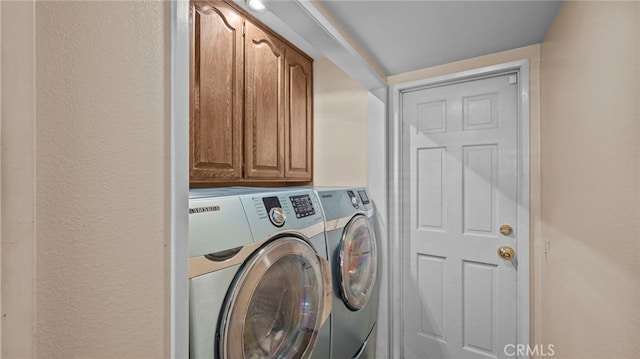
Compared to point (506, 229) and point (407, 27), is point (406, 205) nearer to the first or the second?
point (506, 229)

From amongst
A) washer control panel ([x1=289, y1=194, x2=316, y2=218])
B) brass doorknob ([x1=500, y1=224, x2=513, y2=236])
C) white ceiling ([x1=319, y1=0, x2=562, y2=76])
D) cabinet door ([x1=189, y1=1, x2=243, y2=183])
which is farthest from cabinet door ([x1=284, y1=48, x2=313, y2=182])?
brass doorknob ([x1=500, y1=224, x2=513, y2=236])

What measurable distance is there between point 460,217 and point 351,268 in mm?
843

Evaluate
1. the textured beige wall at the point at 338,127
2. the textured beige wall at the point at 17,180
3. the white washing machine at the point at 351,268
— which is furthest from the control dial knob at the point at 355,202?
the textured beige wall at the point at 17,180

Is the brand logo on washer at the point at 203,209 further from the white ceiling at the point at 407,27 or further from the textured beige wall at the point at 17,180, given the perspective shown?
the white ceiling at the point at 407,27

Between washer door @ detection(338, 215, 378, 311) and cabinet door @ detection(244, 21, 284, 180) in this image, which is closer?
washer door @ detection(338, 215, 378, 311)

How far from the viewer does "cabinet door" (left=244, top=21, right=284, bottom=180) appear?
1.63 m

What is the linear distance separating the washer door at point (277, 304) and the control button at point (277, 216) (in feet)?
0.20

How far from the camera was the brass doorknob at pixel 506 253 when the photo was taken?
1678 millimetres

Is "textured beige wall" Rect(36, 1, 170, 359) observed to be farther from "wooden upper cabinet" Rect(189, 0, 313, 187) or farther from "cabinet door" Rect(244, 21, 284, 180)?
"cabinet door" Rect(244, 21, 284, 180)

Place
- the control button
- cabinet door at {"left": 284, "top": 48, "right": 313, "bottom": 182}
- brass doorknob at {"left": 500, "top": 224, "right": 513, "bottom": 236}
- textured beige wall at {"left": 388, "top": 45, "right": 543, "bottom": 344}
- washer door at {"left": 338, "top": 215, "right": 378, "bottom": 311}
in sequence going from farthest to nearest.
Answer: cabinet door at {"left": 284, "top": 48, "right": 313, "bottom": 182}
brass doorknob at {"left": 500, "top": 224, "right": 513, "bottom": 236}
textured beige wall at {"left": 388, "top": 45, "right": 543, "bottom": 344}
washer door at {"left": 338, "top": 215, "right": 378, "bottom": 311}
the control button

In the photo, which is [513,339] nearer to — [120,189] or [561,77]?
[561,77]

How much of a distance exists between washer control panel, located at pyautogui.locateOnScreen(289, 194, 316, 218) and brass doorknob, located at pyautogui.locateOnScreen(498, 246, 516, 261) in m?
1.26

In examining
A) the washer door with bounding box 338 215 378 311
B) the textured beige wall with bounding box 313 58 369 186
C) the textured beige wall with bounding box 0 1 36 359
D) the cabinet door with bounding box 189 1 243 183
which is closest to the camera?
the textured beige wall with bounding box 0 1 36 359

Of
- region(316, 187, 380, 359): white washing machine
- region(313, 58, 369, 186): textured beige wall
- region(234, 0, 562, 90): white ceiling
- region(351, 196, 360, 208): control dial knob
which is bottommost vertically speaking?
region(316, 187, 380, 359): white washing machine
